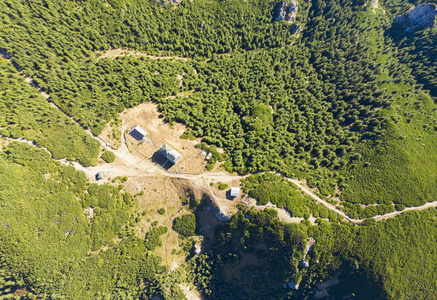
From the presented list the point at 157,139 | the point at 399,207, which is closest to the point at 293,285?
the point at 399,207

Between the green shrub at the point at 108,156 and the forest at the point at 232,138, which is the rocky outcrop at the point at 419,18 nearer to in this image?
the forest at the point at 232,138

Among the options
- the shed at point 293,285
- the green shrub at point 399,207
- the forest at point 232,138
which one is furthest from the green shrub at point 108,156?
the green shrub at point 399,207

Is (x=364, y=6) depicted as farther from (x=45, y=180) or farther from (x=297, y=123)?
(x=45, y=180)

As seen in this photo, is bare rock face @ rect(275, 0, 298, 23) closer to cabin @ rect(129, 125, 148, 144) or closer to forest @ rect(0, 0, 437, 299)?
forest @ rect(0, 0, 437, 299)

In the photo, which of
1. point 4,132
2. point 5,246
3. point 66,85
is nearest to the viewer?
point 5,246

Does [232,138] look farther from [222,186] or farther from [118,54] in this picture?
[118,54]

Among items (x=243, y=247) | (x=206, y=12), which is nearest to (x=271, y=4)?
(x=206, y=12)
